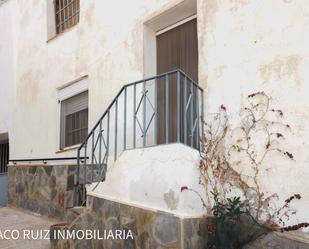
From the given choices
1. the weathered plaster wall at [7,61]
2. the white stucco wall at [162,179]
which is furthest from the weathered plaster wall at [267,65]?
the weathered plaster wall at [7,61]

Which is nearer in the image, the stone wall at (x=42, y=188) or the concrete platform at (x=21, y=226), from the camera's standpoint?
the concrete platform at (x=21, y=226)

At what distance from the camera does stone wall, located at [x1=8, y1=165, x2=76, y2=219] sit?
7.92 meters

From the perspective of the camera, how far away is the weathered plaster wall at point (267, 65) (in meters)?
4.05

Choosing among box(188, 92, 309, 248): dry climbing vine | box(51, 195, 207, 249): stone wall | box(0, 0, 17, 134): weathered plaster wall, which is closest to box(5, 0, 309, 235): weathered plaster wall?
box(188, 92, 309, 248): dry climbing vine

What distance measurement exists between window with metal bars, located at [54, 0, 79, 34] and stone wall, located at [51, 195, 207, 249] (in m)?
5.11

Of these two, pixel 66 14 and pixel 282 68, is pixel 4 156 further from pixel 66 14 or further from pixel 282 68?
pixel 282 68

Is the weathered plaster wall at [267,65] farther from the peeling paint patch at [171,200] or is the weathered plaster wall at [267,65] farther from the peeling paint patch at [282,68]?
the peeling paint patch at [171,200]

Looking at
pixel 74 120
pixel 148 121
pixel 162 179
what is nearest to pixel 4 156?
pixel 74 120

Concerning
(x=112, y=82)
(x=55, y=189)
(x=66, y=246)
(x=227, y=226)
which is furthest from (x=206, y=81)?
(x=55, y=189)

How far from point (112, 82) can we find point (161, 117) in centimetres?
127

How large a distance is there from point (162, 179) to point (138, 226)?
659 millimetres

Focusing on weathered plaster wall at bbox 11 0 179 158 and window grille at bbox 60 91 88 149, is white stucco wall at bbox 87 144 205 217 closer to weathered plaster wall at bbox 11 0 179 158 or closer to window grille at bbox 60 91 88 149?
weathered plaster wall at bbox 11 0 179 158

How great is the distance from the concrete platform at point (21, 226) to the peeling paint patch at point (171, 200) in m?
2.88

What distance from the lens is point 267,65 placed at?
4.43 m
